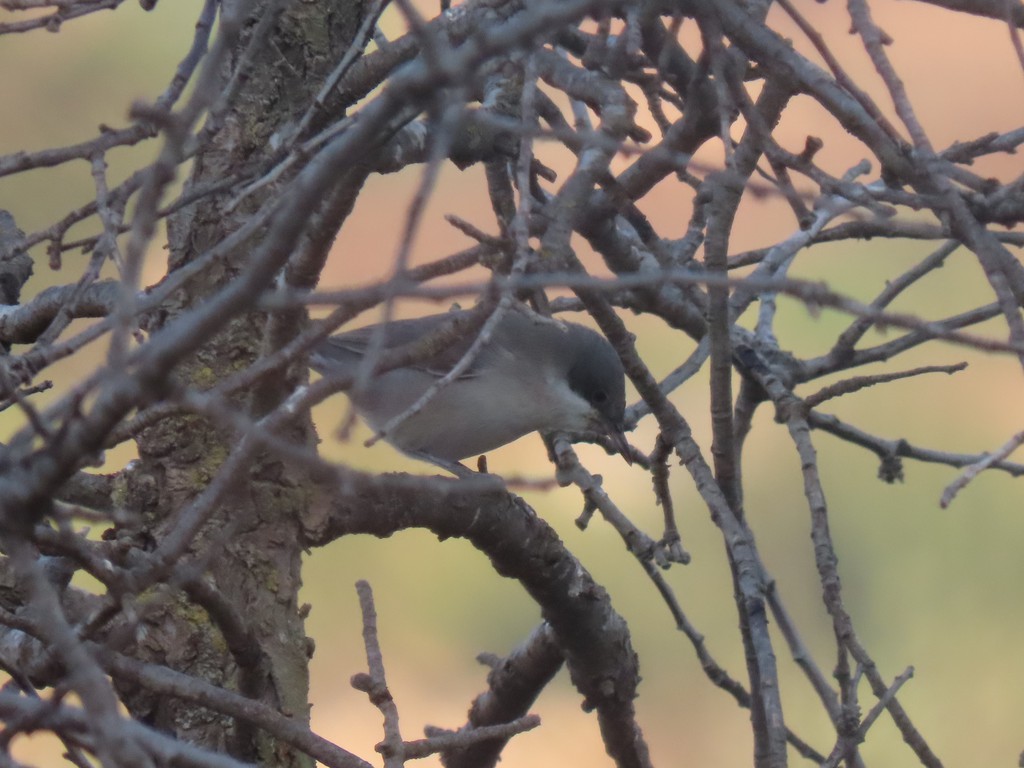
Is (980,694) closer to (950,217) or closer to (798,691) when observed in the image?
(798,691)

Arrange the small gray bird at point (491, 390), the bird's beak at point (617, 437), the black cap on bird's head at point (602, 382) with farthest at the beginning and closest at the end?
the small gray bird at point (491, 390), the black cap on bird's head at point (602, 382), the bird's beak at point (617, 437)

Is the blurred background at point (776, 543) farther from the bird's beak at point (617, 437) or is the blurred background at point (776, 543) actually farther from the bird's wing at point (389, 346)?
the bird's beak at point (617, 437)

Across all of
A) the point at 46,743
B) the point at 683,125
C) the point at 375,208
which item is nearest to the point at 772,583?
the point at 683,125

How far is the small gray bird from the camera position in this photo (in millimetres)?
3887

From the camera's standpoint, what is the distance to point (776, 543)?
4.81m

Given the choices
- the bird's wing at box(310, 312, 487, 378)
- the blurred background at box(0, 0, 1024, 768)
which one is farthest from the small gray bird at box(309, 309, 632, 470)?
the blurred background at box(0, 0, 1024, 768)

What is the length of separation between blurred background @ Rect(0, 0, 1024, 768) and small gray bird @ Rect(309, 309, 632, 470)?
0.58 m

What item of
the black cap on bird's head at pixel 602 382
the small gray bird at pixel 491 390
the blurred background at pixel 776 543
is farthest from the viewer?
the blurred background at pixel 776 543

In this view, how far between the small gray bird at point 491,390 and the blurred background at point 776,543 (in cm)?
58

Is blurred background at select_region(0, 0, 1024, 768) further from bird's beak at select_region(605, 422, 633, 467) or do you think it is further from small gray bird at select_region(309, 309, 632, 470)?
bird's beak at select_region(605, 422, 633, 467)

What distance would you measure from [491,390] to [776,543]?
1.45m

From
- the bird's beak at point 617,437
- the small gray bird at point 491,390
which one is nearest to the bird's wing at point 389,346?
the small gray bird at point 491,390

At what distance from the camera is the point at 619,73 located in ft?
6.75

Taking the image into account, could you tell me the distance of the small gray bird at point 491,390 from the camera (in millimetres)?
3887
